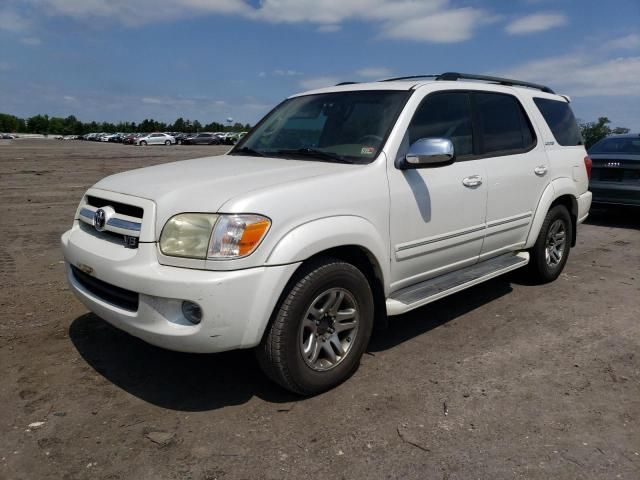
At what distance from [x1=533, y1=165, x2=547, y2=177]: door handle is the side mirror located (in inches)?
65.8

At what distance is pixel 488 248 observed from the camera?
14.8 feet

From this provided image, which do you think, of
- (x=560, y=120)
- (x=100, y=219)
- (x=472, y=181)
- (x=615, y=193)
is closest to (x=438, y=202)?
(x=472, y=181)

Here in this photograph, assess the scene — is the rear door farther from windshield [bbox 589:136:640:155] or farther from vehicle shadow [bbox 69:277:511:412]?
windshield [bbox 589:136:640:155]

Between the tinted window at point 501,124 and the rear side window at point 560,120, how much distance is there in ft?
1.51

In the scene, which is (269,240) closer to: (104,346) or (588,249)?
(104,346)

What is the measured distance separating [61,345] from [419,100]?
3108mm

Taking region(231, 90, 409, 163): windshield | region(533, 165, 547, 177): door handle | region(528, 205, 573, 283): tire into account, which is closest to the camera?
region(231, 90, 409, 163): windshield

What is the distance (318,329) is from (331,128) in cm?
156

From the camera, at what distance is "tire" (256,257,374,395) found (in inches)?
117

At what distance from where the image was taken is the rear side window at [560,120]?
17.5 feet

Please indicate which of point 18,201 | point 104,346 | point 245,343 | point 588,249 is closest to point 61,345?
point 104,346

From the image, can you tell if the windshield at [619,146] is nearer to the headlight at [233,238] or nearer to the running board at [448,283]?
the running board at [448,283]

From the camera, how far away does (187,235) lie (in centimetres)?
285

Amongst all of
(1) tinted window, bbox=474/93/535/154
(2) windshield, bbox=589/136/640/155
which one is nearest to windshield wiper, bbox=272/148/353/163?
(1) tinted window, bbox=474/93/535/154
